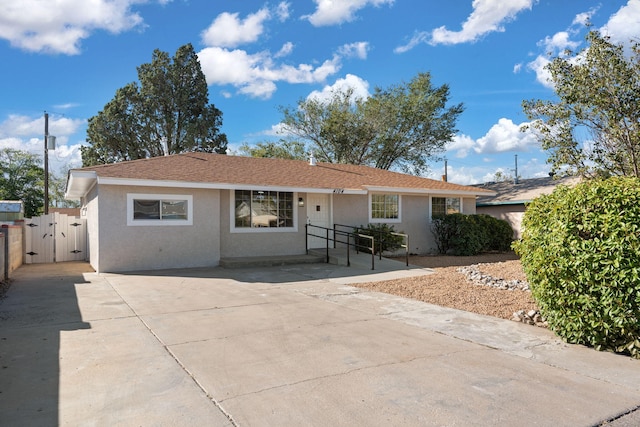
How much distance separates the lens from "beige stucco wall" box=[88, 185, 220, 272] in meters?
11.1

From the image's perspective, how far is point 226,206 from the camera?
13.2 m

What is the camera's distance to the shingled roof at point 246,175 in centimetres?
1139

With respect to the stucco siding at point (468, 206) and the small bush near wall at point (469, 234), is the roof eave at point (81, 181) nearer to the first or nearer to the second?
the small bush near wall at point (469, 234)

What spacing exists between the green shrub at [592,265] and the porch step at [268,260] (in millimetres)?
8414

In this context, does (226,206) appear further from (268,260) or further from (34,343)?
(34,343)

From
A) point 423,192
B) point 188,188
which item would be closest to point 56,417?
point 188,188

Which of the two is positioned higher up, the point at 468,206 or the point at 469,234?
the point at 468,206

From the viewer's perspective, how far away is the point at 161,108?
30156 mm

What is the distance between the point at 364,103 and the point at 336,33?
8.65 metres

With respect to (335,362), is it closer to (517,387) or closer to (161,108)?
(517,387)

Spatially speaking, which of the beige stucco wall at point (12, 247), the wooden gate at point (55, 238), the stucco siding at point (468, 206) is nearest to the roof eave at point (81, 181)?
the wooden gate at point (55, 238)

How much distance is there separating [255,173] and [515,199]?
54.1 feet

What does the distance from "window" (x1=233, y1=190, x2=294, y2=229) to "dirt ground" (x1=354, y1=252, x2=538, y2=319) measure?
5.08 m

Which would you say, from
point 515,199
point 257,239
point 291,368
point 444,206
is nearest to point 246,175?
point 257,239
